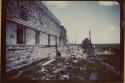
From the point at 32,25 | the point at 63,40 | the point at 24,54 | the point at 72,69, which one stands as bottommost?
the point at 72,69

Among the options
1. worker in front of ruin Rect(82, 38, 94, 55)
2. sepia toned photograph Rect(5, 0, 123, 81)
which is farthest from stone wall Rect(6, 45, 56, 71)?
worker in front of ruin Rect(82, 38, 94, 55)

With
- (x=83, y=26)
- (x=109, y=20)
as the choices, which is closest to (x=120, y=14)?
(x=109, y=20)

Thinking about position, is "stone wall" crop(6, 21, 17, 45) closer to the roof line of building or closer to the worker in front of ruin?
the roof line of building

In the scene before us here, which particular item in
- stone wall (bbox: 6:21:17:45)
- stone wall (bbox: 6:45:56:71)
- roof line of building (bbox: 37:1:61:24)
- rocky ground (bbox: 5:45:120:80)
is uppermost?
roof line of building (bbox: 37:1:61:24)

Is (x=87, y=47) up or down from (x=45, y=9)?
down

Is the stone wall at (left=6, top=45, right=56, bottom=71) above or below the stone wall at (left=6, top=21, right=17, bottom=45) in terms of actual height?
below

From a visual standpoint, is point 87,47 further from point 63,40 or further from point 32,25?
point 32,25

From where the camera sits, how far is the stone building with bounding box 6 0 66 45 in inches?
67.3

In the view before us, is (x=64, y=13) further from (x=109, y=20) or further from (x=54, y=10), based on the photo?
(x=109, y=20)

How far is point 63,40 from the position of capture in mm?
1764

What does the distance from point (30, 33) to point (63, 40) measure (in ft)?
0.84

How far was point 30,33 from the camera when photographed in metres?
1.74

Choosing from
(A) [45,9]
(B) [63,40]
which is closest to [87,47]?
(B) [63,40]

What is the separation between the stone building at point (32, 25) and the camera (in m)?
1.71
